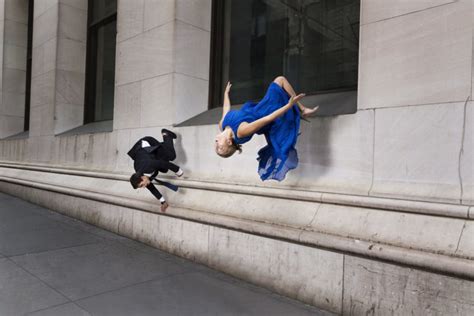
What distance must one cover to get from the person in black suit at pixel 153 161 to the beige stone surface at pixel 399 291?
116 inches

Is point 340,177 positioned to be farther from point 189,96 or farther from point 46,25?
point 46,25

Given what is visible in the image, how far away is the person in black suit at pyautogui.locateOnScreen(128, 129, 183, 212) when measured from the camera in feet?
18.4

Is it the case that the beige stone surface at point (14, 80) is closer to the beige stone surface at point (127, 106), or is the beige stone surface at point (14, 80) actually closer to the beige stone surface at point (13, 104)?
the beige stone surface at point (13, 104)

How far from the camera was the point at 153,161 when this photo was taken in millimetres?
5633

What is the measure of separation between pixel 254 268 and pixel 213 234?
2.60ft

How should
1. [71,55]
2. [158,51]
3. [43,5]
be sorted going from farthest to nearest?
[43,5] → [71,55] → [158,51]

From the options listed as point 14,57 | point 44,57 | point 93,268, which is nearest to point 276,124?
point 93,268

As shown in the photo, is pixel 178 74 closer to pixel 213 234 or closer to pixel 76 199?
pixel 213 234

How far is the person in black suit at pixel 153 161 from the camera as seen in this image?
18.4 ft

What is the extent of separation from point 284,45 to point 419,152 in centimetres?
293

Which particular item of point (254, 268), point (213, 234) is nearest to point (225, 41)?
point (213, 234)

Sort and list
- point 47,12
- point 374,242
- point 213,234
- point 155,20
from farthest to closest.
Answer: point 47,12 → point 155,20 → point 213,234 → point 374,242

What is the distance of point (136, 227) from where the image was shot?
20.7ft

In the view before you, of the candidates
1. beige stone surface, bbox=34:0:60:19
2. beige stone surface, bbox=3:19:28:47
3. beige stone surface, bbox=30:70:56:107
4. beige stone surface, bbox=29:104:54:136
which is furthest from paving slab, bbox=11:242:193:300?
beige stone surface, bbox=3:19:28:47
